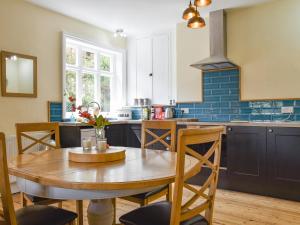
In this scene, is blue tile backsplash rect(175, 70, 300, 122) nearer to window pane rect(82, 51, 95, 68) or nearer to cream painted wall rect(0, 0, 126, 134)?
window pane rect(82, 51, 95, 68)

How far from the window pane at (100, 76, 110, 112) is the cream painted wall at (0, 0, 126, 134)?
3.27ft

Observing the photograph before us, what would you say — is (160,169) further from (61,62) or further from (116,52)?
(116,52)

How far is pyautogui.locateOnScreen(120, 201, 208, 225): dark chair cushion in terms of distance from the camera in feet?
4.42

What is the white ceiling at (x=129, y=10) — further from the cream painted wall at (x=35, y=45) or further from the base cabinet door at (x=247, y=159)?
the base cabinet door at (x=247, y=159)

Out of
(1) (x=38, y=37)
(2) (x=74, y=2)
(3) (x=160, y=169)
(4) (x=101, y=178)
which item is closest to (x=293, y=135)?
(3) (x=160, y=169)

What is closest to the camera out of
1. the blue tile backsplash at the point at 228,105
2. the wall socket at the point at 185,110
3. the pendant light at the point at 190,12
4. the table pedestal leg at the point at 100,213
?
the table pedestal leg at the point at 100,213

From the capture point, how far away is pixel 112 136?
410cm

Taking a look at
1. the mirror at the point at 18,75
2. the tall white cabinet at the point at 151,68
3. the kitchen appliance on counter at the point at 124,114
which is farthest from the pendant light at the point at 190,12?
the kitchen appliance on counter at the point at 124,114

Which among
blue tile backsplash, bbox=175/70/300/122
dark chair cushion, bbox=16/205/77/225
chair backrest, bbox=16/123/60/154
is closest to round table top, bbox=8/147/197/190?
dark chair cushion, bbox=16/205/77/225

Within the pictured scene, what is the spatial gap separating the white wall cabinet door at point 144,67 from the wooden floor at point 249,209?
237cm

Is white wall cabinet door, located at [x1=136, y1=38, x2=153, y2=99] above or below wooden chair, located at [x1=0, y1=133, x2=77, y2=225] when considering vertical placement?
above

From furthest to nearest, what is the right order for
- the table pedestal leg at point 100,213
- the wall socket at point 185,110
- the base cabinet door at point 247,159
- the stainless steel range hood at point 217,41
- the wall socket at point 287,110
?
the wall socket at point 185,110 → the stainless steel range hood at point 217,41 → the wall socket at point 287,110 → the base cabinet door at point 247,159 → the table pedestal leg at point 100,213

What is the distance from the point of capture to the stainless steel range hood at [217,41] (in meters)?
3.83

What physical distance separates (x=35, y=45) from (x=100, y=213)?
2.83 m
